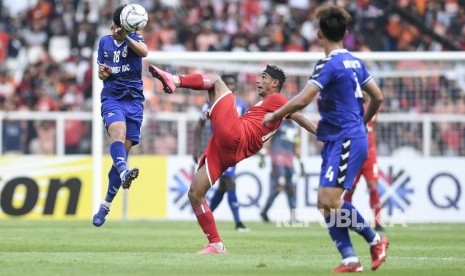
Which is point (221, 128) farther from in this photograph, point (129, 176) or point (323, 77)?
point (323, 77)

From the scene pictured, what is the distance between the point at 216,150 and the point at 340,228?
9.94 ft

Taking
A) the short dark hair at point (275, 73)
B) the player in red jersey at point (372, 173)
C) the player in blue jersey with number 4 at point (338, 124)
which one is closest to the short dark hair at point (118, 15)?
the short dark hair at point (275, 73)

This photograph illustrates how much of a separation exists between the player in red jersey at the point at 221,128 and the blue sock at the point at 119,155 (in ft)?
4.79

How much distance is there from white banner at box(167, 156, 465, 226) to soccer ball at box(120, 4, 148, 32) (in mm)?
9770

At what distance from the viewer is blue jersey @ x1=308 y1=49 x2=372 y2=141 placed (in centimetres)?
1084

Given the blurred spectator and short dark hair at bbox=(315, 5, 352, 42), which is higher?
short dark hair at bbox=(315, 5, 352, 42)

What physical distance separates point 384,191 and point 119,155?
10818 millimetres

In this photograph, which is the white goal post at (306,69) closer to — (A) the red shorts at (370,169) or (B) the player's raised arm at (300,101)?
(A) the red shorts at (370,169)

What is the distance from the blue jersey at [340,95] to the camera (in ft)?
35.6

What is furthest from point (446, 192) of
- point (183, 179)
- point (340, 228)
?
point (340, 228)

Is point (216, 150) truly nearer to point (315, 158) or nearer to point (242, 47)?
point (315, 158)

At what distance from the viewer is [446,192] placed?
24109mm

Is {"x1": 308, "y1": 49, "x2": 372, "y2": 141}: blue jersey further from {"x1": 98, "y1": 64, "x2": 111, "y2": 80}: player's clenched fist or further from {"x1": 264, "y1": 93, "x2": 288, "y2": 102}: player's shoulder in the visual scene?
{"x1": 98, "y1": 64, "x2": 111, "y2": 80}: player's clenched fist

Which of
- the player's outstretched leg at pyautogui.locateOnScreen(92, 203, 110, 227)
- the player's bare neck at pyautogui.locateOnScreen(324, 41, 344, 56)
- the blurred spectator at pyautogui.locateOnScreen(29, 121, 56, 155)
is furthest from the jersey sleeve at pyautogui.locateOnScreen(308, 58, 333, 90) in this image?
the blurred spectator at pyautogui.locateOnScreen(29, 121, 56, 155)
